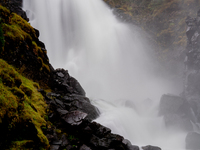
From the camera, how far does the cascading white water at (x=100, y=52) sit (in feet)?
130

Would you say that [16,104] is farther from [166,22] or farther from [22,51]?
[166,22]

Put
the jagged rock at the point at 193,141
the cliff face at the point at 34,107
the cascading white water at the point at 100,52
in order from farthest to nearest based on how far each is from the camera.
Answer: the cascading white water at the point at 100,52 → the jagged rock at the point at 193,141 → the cliff face at the point at 34,107

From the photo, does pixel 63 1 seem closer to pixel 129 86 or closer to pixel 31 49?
pixel 129 86

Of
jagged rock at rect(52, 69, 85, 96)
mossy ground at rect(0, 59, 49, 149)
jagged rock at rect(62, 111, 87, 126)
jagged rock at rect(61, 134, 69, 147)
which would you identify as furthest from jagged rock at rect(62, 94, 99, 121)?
mossy ground at rect(0, 59, 49, 149)

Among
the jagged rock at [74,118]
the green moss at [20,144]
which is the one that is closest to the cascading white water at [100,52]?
the jagged rock at [74,118]

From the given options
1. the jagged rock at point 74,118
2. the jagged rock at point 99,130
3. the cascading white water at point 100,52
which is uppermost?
the cascading white water at point 100,52

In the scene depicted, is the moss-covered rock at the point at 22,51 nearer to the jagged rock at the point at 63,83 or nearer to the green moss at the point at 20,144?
the jagged rock at the point at 63,83

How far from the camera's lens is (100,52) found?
48781 millimetres

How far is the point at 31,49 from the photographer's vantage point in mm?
11273

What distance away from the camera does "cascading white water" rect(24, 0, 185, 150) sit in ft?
130

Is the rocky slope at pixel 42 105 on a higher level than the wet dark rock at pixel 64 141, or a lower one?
higher

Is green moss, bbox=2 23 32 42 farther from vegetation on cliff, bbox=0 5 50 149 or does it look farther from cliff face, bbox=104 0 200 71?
cliff face, bbox=104 0 200 71

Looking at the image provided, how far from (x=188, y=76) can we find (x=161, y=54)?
14853 mm

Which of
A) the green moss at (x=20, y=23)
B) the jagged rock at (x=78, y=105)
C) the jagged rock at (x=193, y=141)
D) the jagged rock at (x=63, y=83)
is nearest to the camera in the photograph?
the green moss at (x=20, y=23)
